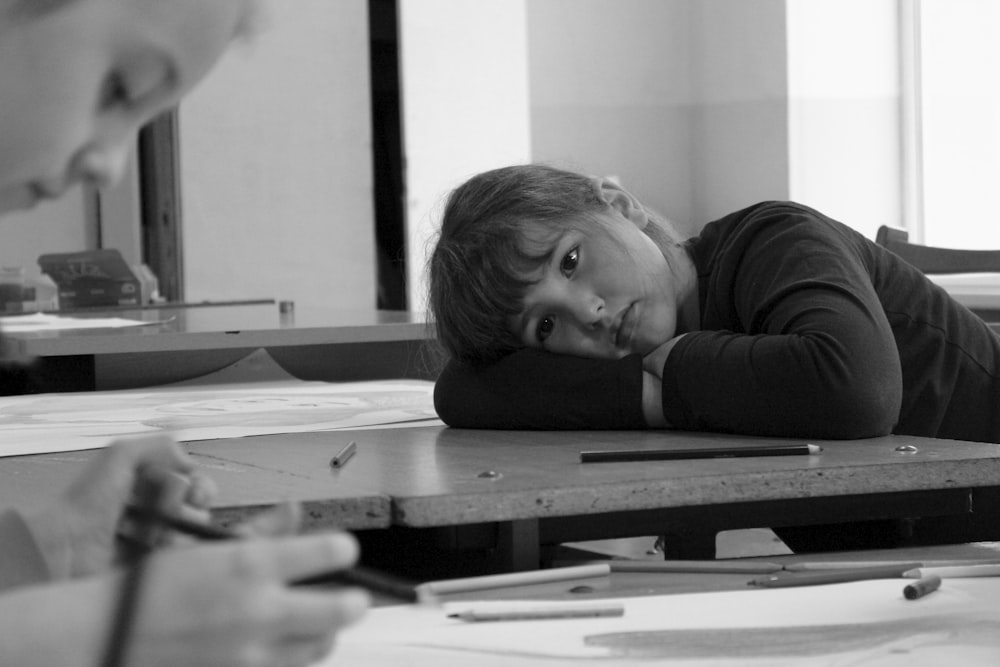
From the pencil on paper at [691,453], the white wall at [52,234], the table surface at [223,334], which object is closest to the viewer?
the pencil on paper at [691,453]

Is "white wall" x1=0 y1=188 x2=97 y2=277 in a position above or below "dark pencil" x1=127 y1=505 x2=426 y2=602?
above

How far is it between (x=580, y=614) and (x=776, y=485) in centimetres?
24

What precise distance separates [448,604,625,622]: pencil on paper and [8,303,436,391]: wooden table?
161 centimetres

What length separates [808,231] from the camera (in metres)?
1.46

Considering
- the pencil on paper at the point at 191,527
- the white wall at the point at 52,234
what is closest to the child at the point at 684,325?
the pencil on paper at the point at 191,527

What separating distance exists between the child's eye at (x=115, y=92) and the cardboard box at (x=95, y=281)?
3475 mm

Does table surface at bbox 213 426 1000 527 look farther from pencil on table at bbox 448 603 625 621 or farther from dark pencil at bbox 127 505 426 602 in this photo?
dark pencil at bbox 127 505 426 602

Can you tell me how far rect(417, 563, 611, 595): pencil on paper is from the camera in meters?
0.89

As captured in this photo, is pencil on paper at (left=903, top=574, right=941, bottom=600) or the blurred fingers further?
pencil on paper at (left=903, top=574, right=941, bottom=600)

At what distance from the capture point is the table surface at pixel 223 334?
7.75 ft

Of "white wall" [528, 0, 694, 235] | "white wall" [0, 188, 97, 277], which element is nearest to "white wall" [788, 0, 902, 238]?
"white wall" [528, 0, 694, 235]

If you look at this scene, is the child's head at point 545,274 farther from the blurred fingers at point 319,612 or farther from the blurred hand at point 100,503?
the blurred fingers at point 319,612

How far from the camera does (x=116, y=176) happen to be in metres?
0.45

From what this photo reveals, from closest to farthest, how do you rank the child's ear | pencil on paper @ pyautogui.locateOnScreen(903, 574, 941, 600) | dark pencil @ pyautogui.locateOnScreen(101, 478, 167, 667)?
dark pencil @ pyautogui.locateOnScreen(101, 478, 167, 667) → pencil on paper @ pyautogui.locateOnScreen(903, 574, 941, 600) → the child's ear
